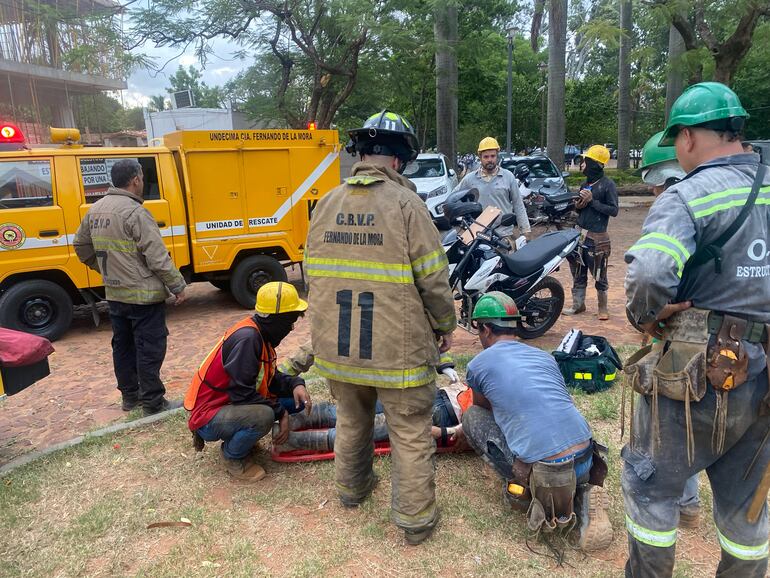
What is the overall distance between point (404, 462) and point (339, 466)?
1.58 feet

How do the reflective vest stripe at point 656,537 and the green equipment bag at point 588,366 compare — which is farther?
the green equipment bag at point 588,366

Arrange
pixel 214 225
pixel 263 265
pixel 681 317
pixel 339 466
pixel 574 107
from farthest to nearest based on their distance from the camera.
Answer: pixel 574 107 → pixel 263 265 → pixel 214 225 → pixel 339 466 → pixel 681 317

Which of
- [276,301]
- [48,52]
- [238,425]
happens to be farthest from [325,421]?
[48,52]

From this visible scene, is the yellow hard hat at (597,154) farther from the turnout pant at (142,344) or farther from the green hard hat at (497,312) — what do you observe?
the turnout pant at (142,344)

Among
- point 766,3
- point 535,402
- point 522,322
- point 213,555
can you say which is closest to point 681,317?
point 535,402

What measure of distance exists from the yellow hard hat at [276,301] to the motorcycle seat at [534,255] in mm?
2697

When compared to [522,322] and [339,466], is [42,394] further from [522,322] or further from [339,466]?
A: [522,322]

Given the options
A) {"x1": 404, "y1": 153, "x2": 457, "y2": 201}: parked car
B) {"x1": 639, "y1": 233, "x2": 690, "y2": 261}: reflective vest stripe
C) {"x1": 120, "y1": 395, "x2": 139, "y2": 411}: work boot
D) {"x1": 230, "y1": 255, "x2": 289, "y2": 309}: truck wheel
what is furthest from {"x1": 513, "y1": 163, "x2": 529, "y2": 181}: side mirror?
{"x1": 639, "y1": 233, "x2": 690, "y2": 261}: reflective vest stripe

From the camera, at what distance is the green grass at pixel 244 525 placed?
2.66 m

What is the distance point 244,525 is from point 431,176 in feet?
35.2

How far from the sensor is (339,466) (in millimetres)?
3041

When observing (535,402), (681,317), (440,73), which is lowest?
(535,402)

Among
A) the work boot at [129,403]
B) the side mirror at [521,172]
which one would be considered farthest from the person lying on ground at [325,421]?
the side mirror at [521,172]

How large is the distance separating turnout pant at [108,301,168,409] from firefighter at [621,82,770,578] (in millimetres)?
3428
